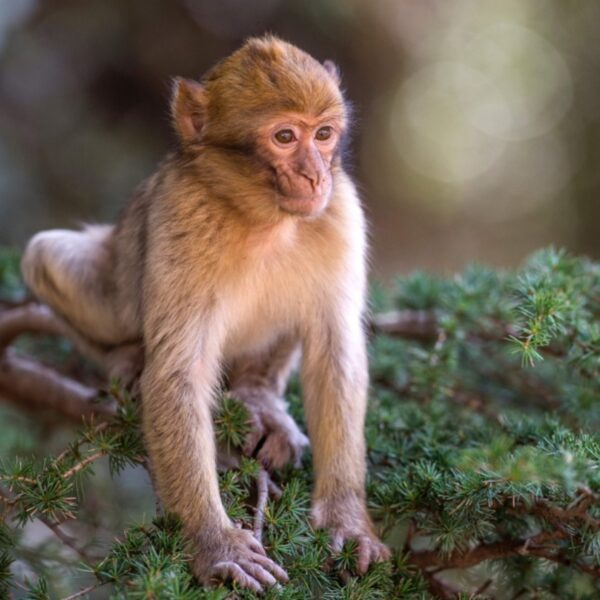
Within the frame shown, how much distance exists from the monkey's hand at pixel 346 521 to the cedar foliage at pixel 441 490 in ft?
0.23

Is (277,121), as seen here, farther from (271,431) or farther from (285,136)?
(271,431)

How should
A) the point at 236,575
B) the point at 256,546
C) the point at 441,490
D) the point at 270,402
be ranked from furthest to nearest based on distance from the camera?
the point at 270,402, the point at 441,490, the point at 256,546, the point at 236,575

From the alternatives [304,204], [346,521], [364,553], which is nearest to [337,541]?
[346,521]

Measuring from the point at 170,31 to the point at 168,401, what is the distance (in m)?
7.10

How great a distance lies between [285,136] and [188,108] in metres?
0.61

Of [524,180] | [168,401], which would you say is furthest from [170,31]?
[168,401]

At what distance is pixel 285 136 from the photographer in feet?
13.0

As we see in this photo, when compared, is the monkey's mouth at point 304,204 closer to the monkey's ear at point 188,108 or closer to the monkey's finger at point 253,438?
the monkey's ear at point 188,108

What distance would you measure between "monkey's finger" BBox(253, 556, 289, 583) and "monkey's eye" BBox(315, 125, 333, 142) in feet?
6.12

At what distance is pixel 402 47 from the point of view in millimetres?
11242

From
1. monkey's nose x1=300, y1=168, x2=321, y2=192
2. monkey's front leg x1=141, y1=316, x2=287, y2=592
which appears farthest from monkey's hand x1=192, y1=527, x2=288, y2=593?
monkey's nose x1=300, y1=168, x2=321, y2=192

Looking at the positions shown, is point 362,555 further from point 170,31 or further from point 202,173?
point 170,31

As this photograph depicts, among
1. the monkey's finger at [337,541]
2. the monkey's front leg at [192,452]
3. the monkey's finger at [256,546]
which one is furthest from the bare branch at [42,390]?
the monkey's finger at [256,546]

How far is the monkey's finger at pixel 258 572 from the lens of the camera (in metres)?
3.25
